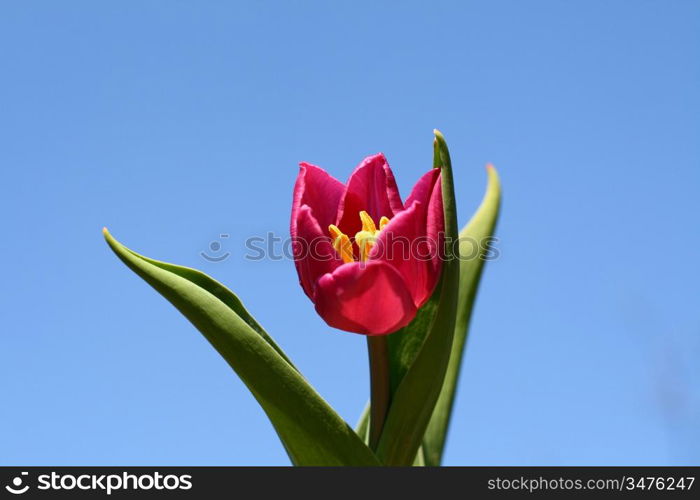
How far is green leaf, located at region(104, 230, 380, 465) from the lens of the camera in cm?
156

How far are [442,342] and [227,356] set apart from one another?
1.30 feet

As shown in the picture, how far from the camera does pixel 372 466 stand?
1581mm

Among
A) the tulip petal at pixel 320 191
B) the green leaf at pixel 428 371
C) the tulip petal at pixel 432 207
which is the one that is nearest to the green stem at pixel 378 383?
the green leaf at pixel 428 371

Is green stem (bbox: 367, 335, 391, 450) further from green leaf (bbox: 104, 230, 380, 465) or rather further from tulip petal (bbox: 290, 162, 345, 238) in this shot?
tulip petal (bbox: 290, 162, 345, 238)

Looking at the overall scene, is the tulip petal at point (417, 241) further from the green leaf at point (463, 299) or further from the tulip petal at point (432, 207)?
the green leaf at point (463, 299)

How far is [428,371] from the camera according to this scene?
5.26 ft

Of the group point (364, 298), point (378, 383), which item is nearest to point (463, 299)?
point (378, 383)

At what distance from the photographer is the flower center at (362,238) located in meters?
1.61

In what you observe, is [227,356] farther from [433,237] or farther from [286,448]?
[433,237]

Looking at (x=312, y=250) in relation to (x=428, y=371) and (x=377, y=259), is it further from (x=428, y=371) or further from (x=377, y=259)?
(x=428, y=371)

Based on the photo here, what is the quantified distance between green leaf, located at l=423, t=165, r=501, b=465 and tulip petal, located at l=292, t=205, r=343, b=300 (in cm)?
47
